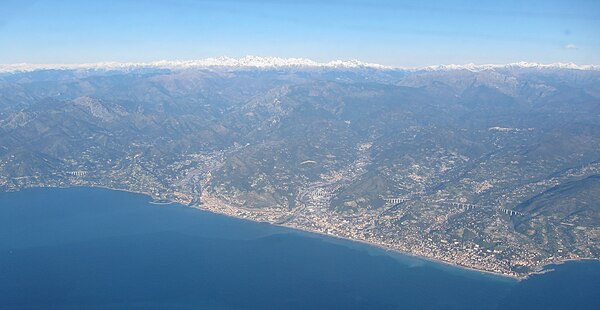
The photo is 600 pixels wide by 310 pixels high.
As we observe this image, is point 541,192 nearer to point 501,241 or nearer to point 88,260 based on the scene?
point 501,241

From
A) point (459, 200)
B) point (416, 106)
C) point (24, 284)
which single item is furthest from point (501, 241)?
point (416, 106)

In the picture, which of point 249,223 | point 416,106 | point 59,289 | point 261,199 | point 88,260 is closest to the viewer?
point 59,289

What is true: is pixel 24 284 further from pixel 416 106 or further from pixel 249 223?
pixel 416 106

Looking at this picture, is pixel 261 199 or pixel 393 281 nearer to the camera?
pixel 393 281

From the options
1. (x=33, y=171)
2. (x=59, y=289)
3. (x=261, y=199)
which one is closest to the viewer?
(x=59, y=289)

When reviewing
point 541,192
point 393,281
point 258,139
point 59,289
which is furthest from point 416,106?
point 59,289

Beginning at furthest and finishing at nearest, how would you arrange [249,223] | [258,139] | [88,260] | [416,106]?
[416,106]
[258,139]
[249,223]
[88,260]
